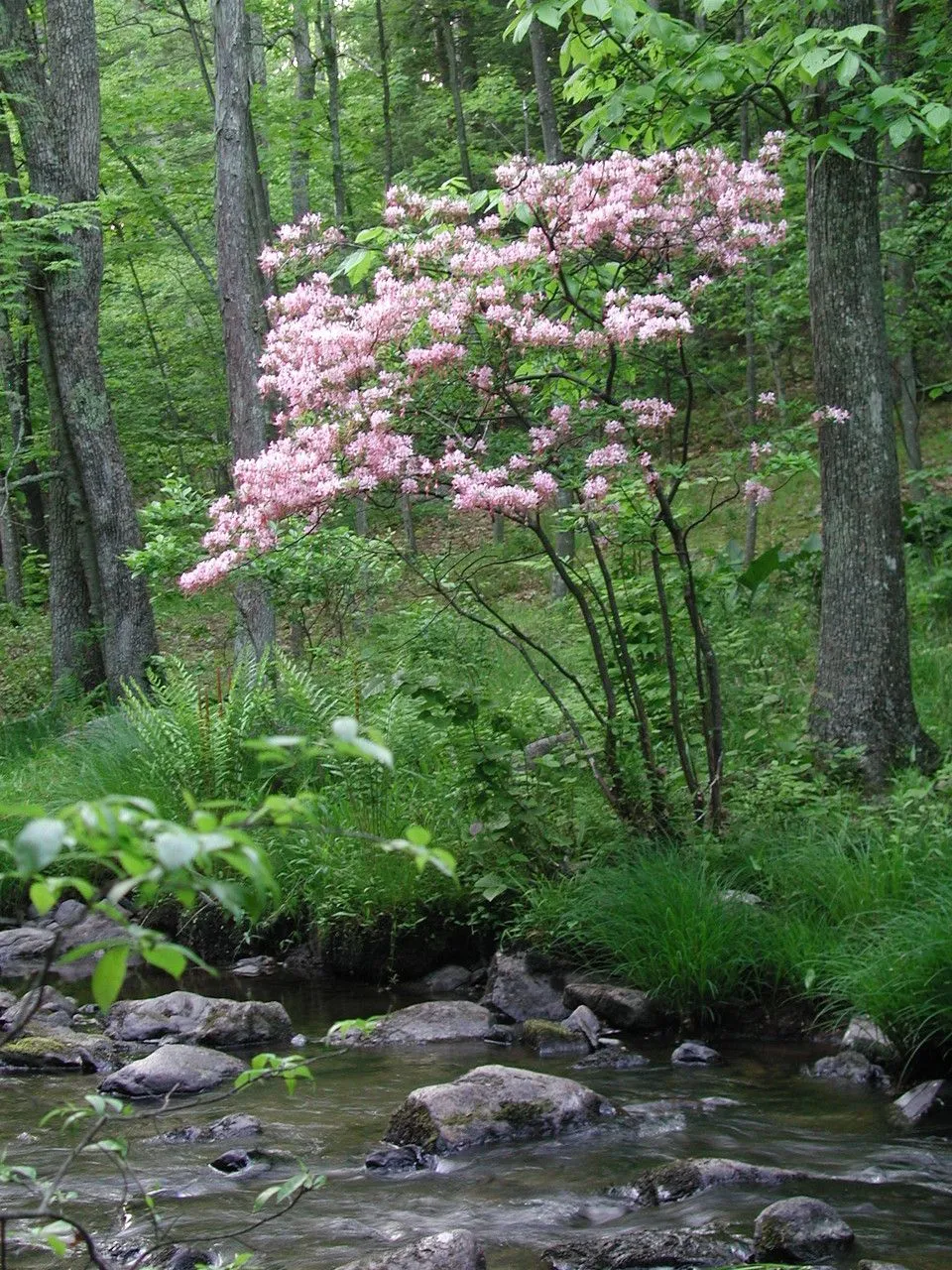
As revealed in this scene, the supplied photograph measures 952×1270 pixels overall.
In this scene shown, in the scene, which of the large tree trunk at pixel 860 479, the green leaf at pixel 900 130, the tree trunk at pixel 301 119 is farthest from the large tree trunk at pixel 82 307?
the green leaf at pixel 900 130

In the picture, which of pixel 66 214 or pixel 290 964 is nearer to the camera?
pixel 290 964

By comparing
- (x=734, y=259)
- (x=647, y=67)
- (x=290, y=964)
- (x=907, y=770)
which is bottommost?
(x=290, y=964)

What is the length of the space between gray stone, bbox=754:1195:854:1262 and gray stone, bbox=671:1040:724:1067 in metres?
1.65

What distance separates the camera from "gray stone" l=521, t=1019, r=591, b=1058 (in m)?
5.75

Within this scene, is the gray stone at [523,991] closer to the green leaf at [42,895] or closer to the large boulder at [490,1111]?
the large boulder at [490,1111]

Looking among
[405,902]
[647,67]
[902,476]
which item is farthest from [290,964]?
[902,476]

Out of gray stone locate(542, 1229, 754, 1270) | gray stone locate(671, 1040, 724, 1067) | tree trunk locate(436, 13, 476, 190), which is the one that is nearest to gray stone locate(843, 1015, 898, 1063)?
gray stone locate(671, 1040, 724, 1067)

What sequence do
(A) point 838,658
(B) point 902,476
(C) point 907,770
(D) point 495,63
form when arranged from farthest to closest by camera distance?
(D) point 495,63
(B) point 902,476
(A) point 838,658
(C) point 907,770

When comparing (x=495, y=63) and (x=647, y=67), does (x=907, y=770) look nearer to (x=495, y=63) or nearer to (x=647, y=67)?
(x=647, y=67)

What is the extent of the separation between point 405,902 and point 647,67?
4.65 metres

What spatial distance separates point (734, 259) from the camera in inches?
232

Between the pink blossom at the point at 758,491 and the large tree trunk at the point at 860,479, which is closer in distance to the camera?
the pink blossom at the point at 758,491

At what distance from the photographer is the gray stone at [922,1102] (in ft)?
15.5

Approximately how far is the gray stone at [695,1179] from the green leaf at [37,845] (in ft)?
11.0
